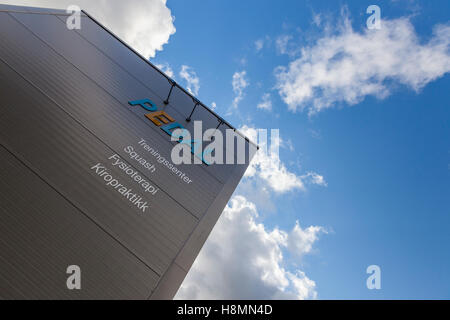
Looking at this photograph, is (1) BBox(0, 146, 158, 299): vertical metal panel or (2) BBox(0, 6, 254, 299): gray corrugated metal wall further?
(2) BBox(0, 6, 254, 299): gray corrugated metal wall

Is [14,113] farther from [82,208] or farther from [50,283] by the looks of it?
[50,283]

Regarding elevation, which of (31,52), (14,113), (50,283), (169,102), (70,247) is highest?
(169,102)

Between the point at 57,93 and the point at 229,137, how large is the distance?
6.13 metres

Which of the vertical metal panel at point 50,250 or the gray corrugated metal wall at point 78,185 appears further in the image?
the gray corrugated metal wall at point 78,185

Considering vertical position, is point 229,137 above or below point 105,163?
above

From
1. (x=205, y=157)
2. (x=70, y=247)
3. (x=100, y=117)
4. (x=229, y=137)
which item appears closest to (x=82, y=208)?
(x=70, y=247)

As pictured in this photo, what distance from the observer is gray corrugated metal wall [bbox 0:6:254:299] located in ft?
14.3

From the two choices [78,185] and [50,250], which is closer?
[50,250]

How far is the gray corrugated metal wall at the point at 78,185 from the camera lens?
4355mm

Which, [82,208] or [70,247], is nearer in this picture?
[70,247]

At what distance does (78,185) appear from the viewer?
18.0 ft

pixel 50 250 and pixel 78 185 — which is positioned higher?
pixel 78 185
